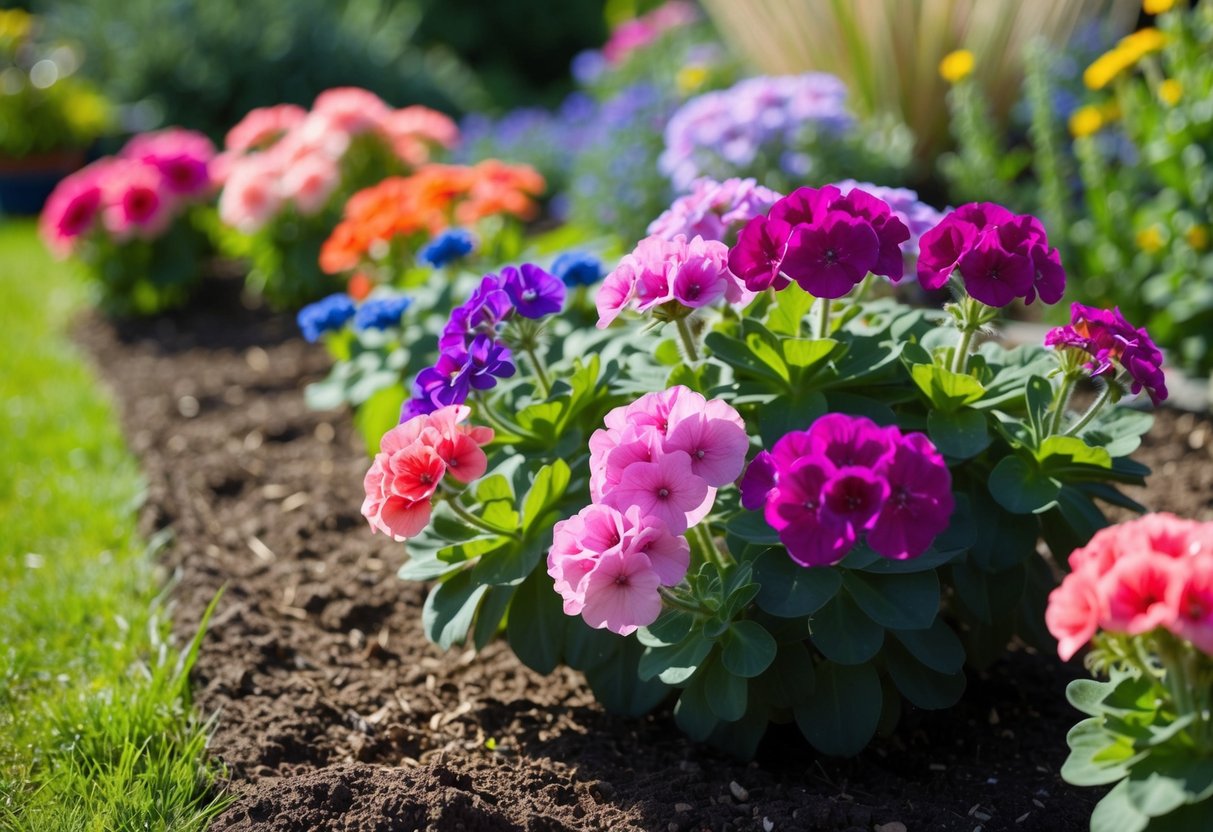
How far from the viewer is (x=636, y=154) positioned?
517cm

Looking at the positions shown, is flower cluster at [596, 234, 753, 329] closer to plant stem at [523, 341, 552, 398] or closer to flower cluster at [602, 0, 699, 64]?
plant stem at [523, 341, 552, 398]

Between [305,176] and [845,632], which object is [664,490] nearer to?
[845,632]

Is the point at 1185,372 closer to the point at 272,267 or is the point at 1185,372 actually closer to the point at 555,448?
the point at 555,448

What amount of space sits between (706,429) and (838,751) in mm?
629

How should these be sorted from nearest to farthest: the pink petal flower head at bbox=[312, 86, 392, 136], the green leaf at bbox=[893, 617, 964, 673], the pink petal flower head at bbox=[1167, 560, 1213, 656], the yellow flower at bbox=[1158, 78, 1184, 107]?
the pink petal flower head at bbox=[1167, 560, 1213, 656], the green leaf at bbox=[893, 617, 964, 673], the yellow flower at bbox=[1158, 78, 1184, 107], the pink petal flower head at bbox=[312, 86, 392, 136]

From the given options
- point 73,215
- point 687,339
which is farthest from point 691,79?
point 687,339

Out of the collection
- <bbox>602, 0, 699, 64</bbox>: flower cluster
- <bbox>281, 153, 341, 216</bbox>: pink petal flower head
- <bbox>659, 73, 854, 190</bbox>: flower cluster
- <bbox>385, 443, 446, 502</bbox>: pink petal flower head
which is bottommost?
<bbox>602, 0, 699, 64</bbox>: flower cluster

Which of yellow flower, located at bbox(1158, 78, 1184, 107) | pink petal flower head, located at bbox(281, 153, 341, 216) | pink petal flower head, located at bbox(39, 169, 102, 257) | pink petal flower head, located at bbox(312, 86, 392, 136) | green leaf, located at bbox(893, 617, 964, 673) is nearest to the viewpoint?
green leaf, located at bbox(893, 617, 964, 673)

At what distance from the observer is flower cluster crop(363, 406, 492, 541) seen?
187 centimetres

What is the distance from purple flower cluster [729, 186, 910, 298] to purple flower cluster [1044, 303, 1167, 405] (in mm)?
280

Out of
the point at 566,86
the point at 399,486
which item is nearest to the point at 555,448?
the point at 399,486

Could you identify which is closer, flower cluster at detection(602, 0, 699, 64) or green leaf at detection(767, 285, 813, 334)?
green leaf at detection(767, 285, 813, 334)

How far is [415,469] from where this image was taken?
1876 millimetres

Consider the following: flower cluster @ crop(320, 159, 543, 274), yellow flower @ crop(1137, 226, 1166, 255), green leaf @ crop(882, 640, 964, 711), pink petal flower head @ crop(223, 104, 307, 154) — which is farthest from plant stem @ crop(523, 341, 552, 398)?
pink petal flower head @ crop(223, 104, 307, 154)
